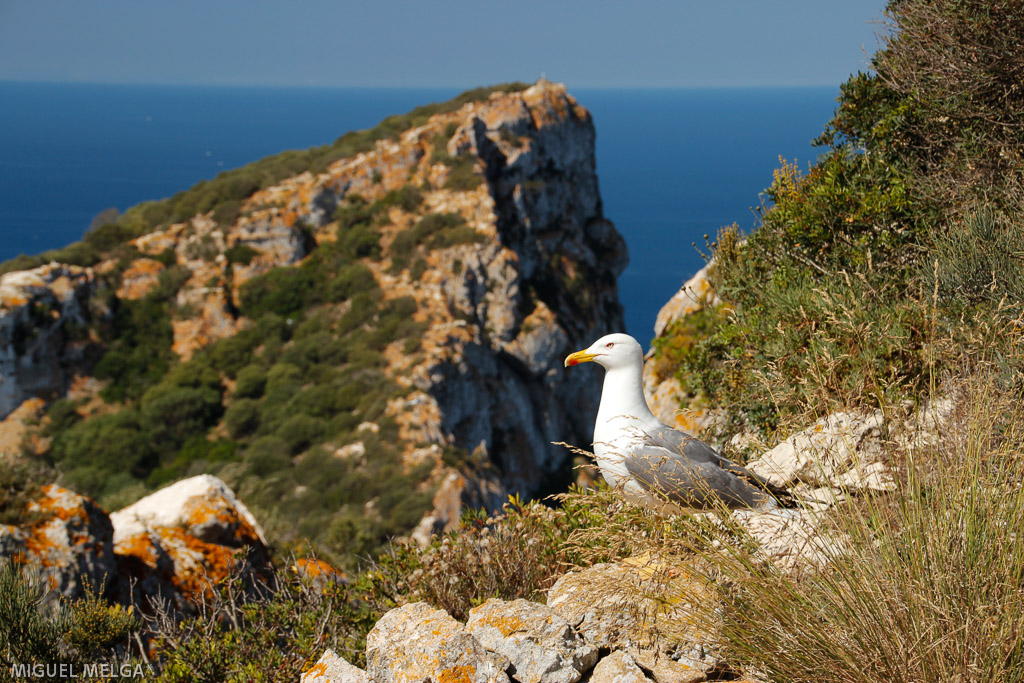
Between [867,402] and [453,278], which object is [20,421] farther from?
[867,402]

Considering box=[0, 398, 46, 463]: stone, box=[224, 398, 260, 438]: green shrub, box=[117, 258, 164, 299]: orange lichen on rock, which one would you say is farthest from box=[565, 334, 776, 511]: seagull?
box=[117, 258, 164, 299]: orange lichen on rock

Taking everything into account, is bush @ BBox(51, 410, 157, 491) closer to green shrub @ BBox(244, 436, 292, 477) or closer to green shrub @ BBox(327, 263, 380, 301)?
green shrub @ BBox(244, 436, 292, 477)

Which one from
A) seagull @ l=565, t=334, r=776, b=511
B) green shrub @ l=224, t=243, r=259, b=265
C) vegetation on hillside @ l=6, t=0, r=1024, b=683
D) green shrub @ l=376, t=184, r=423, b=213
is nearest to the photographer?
vegetation on hillside @ l=6, t=0, r=1024, b=683

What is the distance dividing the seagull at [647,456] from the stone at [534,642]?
693 mm

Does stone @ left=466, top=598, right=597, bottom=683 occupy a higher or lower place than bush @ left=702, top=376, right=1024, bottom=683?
lower

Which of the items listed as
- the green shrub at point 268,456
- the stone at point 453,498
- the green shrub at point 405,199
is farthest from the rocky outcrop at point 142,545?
the green shrub at point 405,199

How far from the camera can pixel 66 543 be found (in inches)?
210

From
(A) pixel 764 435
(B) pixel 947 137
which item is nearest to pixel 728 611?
(A) pixel 764 435

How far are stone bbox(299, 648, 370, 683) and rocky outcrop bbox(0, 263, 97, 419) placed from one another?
34.7m

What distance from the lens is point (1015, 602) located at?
2322 mm

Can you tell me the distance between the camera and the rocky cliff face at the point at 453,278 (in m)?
31.8

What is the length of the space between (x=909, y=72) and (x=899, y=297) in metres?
2.37

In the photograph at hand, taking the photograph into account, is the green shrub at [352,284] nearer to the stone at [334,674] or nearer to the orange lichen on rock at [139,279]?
the orange lichen on rock at [139,279]

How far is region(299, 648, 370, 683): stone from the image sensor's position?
118 inches
